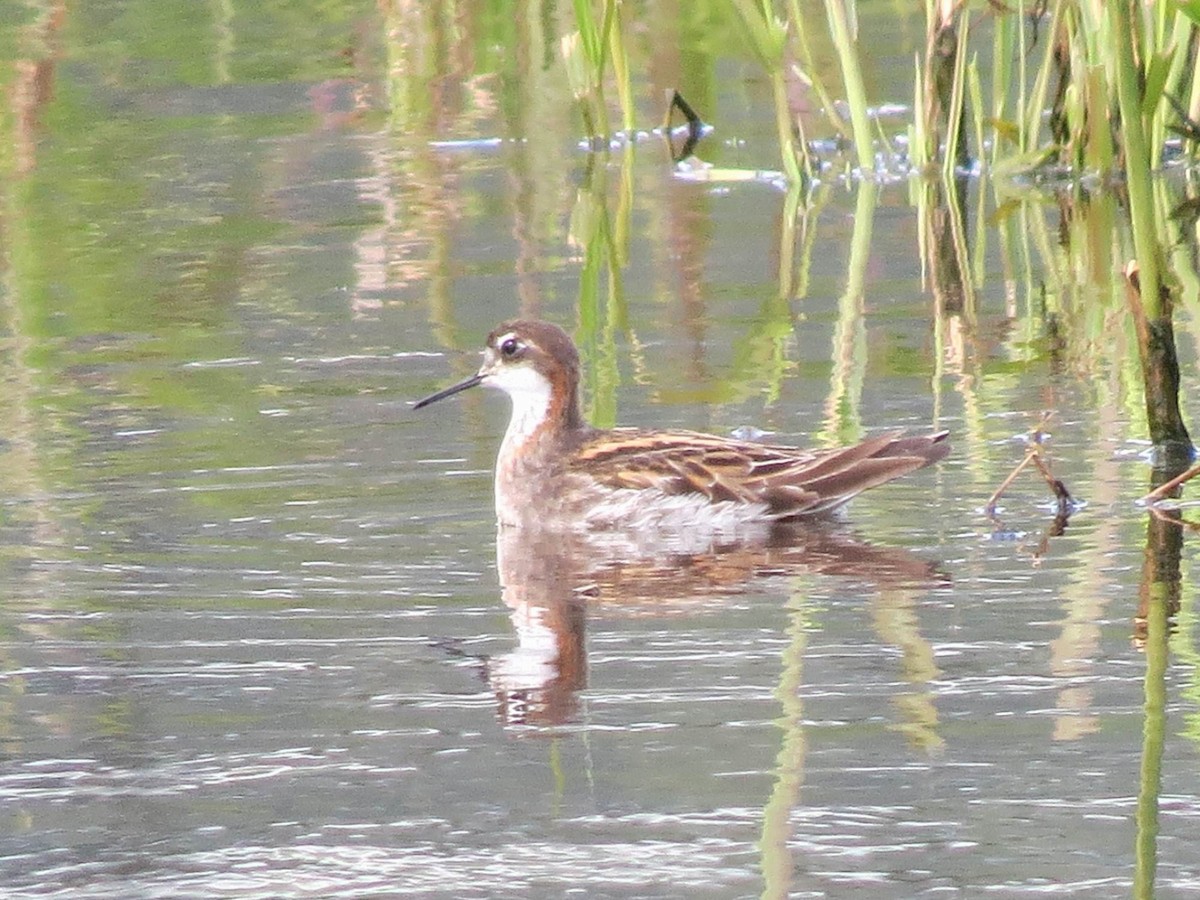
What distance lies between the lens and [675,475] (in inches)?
319

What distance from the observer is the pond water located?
498 cm

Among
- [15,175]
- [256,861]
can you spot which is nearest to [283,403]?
[256,861]

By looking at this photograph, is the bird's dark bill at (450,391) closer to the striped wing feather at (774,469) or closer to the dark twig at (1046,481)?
the striped wing feather at (774,469)

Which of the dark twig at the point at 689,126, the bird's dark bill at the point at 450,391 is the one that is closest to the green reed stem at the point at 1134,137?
the bird's dark bill at the point at 450,391

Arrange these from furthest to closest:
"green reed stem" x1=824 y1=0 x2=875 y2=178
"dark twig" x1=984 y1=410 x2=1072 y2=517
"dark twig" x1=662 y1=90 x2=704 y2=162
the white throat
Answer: "dark twig" x1=662 y1=90 x2=704 y2=162 → "green reed stem" x1=824 y1=0 x2=875 y2=178 → the white throat → "dark twig" x1=984 y1=410 x2=1072 y2=517

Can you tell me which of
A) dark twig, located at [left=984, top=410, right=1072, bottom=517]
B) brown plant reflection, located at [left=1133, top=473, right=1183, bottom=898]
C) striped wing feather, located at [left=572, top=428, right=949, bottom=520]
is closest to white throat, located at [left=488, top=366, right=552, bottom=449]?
striped wing feather, located at [left=572, top=428, right=949, bottom=520]

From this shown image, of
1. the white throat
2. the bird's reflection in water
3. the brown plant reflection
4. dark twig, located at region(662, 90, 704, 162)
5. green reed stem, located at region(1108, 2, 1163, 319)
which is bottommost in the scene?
the bird's reflection in water

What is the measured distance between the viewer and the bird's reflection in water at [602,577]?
20.0ft

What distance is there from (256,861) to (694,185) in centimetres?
1009

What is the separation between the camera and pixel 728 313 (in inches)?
430

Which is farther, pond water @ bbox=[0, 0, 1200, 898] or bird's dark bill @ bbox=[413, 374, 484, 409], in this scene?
bird's dark bill @ bbox=[413, 374, 484, 409]

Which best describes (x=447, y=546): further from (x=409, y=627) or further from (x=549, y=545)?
(x=409, y=627)

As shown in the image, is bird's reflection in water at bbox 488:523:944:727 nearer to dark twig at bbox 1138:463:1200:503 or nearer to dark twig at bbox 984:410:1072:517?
dark twig at bbox 984:410:1072:517

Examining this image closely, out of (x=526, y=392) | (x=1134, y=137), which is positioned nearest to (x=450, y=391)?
(x=526, y=392)
